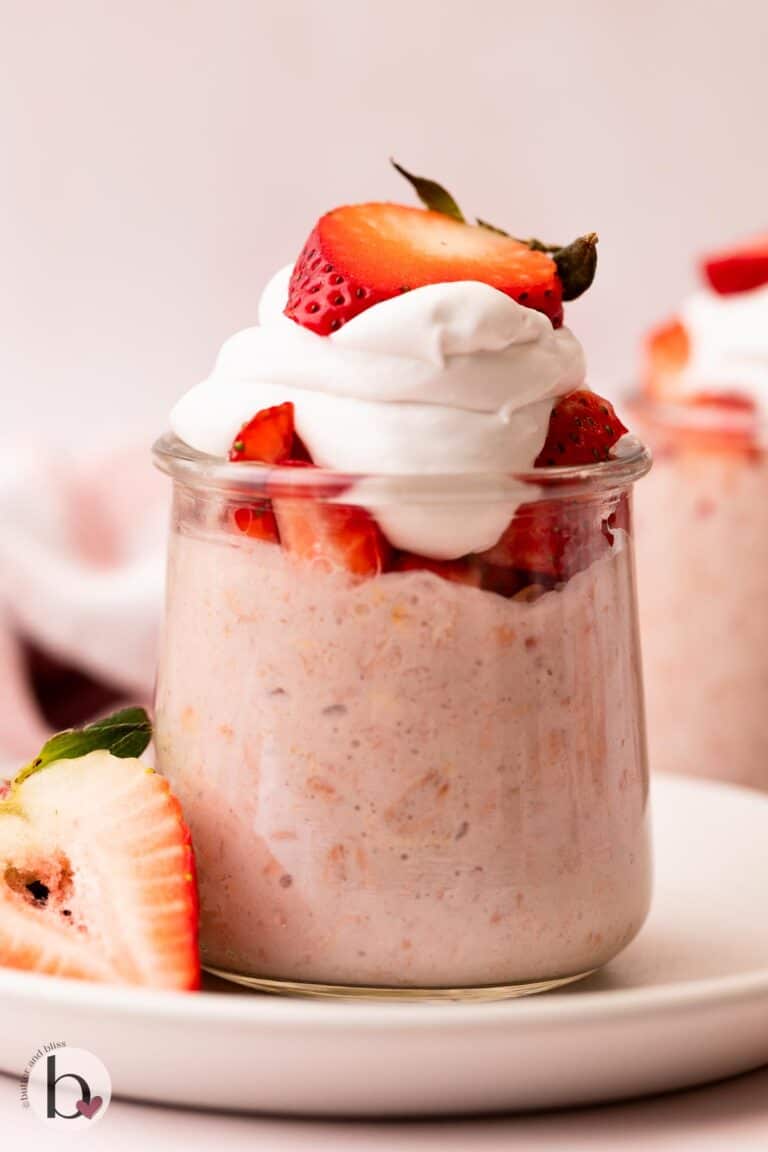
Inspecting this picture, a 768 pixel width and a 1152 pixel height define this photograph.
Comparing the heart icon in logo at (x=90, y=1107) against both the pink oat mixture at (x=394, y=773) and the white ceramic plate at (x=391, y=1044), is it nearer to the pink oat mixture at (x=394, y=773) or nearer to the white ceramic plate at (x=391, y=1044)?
the white ceramic plate at (x=391, y=1044)

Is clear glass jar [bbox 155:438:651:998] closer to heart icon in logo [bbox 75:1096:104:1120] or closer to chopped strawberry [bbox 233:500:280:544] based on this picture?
chopped strawberry [bbox 233:500:280:544]

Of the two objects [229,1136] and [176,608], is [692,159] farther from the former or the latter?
[229,1136]

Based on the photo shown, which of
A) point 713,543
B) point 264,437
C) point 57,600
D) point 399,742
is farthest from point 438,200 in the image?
point 57,600

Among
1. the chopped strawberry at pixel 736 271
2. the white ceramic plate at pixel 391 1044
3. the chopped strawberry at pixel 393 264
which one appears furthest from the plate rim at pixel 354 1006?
the chopped strawberry at pixel 736 271

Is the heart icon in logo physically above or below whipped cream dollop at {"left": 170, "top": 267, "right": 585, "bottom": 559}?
below

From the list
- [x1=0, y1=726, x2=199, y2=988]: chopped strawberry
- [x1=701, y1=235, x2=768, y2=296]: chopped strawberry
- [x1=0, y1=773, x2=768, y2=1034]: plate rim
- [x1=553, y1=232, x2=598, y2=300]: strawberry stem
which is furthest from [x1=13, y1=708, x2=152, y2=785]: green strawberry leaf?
[x1=701, y1=235, x2=768, y2=296]: chopped strawberry

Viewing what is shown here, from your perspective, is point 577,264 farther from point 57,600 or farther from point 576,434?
point 57,600

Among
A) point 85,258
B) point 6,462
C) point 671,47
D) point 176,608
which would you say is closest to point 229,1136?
point 176,608
